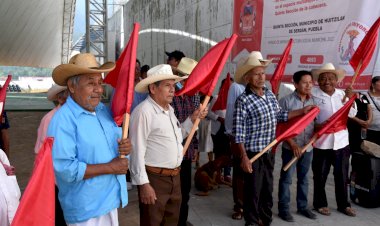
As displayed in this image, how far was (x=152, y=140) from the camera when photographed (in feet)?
8.93

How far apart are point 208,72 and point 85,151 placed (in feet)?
4.76

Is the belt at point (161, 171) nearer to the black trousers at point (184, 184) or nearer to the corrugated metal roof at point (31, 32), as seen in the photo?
the black trousers at point (184, 184)

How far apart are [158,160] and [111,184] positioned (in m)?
0.61

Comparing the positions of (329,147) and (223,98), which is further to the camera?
(223,98)

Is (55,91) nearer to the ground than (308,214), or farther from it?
farther from it

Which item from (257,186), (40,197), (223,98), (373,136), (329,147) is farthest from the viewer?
(223,98)

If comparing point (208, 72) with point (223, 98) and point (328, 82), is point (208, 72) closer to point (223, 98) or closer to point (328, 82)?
point (328, 82)

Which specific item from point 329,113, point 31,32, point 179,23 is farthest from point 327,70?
point 31,32

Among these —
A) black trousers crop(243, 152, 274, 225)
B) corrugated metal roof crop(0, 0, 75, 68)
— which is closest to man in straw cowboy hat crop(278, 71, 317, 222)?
black trousers crop(243, 152, 274, 225)

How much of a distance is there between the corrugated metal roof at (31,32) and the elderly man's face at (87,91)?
→ 19.3 metres

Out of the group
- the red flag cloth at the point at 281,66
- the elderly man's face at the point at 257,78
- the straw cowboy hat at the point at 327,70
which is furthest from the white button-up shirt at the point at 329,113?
the elderly man's face at the point at 257,78

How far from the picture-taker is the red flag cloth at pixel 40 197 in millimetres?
1567

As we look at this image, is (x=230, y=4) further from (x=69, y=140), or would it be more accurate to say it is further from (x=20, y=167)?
(x=69, y=140)

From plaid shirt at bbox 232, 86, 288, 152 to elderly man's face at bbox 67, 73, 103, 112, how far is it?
1.62 meters
